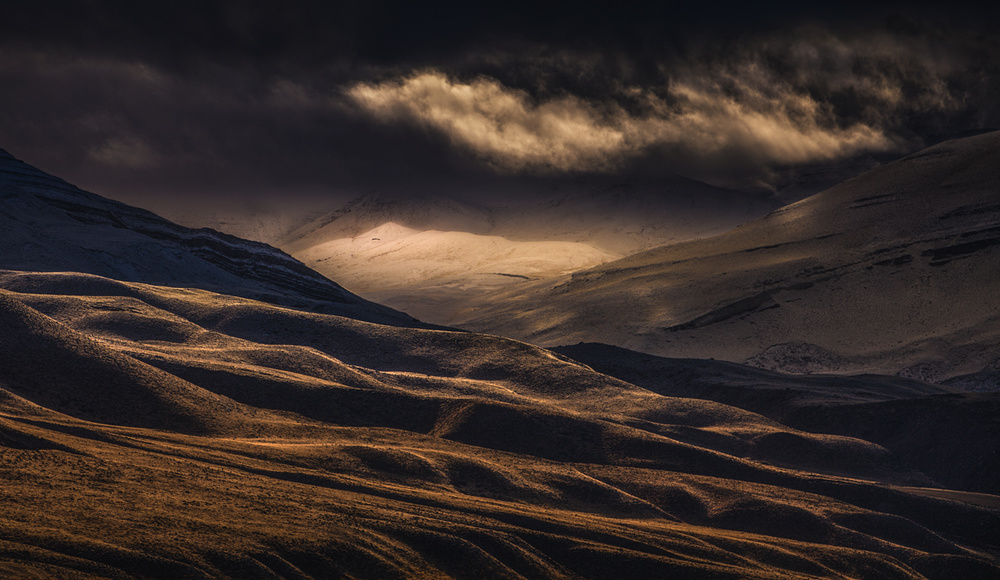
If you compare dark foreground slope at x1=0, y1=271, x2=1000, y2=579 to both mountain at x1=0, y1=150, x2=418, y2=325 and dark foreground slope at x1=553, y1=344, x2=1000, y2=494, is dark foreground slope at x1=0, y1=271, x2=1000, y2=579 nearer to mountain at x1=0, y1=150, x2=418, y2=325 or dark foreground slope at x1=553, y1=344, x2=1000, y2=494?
dark foreground slope at x1=553, y1=344, x2=1000, y2=494

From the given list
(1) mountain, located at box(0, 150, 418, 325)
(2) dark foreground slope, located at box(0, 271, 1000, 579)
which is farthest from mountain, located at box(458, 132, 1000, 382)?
(2) dark foreground slope, located at box(0, 271, 1000, 579)

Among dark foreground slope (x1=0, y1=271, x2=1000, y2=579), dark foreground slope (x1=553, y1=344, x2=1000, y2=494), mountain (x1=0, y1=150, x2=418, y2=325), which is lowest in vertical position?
dark foreground slope (x1=0, y1=271, x2=1000, y2=579)

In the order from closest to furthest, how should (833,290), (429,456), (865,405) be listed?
(429,456) → (865,405) → (833,290)

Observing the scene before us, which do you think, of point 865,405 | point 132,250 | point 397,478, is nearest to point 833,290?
point 865,405

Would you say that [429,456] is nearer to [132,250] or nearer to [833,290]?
[132,250]

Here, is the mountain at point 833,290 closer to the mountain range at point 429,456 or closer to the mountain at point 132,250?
the mountain range at point 429,456

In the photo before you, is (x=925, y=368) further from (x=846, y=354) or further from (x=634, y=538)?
(x=634, y=538)
